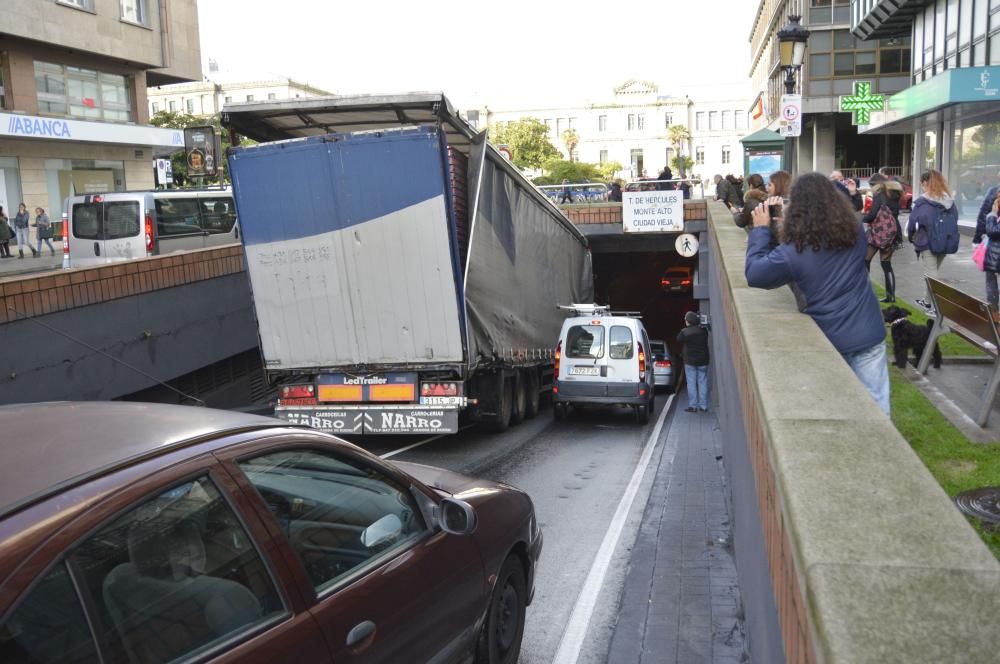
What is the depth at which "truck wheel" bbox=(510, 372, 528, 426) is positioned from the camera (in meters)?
14.4

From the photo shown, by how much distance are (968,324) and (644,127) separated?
112 m

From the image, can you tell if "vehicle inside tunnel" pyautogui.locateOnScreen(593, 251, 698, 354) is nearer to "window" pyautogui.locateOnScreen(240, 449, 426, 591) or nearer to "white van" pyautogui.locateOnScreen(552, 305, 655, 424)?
"white van" pyautogui.locateOnScreen(552, 305, 655, 424)

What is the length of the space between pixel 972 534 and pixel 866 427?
0.97 m

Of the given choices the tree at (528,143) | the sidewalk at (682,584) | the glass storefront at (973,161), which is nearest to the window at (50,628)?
the sidewalk at (682,584)

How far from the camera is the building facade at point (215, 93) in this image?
4043 inches

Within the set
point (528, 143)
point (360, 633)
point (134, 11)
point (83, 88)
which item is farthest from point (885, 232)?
point (528, 143)

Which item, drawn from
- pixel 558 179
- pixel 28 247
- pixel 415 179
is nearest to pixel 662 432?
pixel 415 179

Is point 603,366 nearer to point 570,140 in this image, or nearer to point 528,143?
point 528,143

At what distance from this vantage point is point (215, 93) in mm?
105688

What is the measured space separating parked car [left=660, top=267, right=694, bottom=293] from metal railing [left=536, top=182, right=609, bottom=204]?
484 cm

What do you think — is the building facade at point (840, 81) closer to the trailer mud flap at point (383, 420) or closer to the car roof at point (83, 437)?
the trailer mud flap at point (383, 420)

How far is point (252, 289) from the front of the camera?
36.7 ft

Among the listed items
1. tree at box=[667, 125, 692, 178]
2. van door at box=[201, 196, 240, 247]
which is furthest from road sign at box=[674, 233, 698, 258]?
tree at box=[667, 125, 692, 178]

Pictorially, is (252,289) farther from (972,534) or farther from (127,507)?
(972,534)
